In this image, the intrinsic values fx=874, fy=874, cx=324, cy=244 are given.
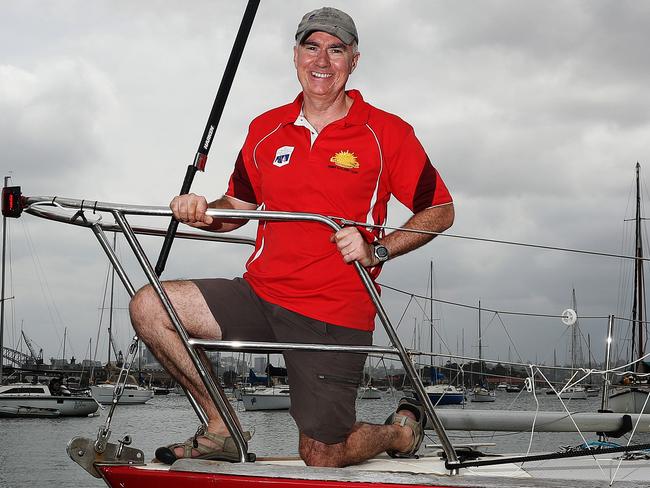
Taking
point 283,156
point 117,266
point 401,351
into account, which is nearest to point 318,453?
point 401,351

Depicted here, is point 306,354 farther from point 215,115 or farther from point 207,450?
point 215,115

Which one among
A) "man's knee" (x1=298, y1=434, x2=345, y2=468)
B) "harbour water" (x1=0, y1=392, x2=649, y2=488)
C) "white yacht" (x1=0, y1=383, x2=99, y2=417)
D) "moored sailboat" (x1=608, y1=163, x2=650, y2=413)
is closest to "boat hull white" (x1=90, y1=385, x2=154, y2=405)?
"harbour water" (x1=0, y1=392, x2=649, y2=488)

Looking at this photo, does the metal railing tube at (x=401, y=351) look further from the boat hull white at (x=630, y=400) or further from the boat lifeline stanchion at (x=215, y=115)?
the boat hull white at (x=630, y=400)

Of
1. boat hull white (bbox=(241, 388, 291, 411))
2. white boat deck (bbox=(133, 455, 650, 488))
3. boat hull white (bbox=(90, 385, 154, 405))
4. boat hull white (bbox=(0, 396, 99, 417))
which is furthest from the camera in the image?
boat hull white (bbox=(90, 385, 154, 405))

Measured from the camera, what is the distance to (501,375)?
4516 millimetres

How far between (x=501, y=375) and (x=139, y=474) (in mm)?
1873

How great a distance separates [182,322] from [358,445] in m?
1.04

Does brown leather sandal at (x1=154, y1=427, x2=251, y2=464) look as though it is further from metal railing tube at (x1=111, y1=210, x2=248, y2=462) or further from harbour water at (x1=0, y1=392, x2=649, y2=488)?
harbour water at (x1=0, y1=392, x2=649, y2=488)

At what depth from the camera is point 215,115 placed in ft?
15.5

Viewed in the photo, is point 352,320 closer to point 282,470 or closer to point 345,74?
point 282,470

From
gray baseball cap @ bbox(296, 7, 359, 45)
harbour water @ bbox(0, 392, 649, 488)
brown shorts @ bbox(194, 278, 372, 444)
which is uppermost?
gray baseball cap @ bbox(296, 7, 359, 45)

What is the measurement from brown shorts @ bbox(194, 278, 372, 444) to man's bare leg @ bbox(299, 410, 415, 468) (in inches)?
1.7

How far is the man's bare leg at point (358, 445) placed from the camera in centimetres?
409

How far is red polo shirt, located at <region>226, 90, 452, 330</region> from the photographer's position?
14.0 feet
